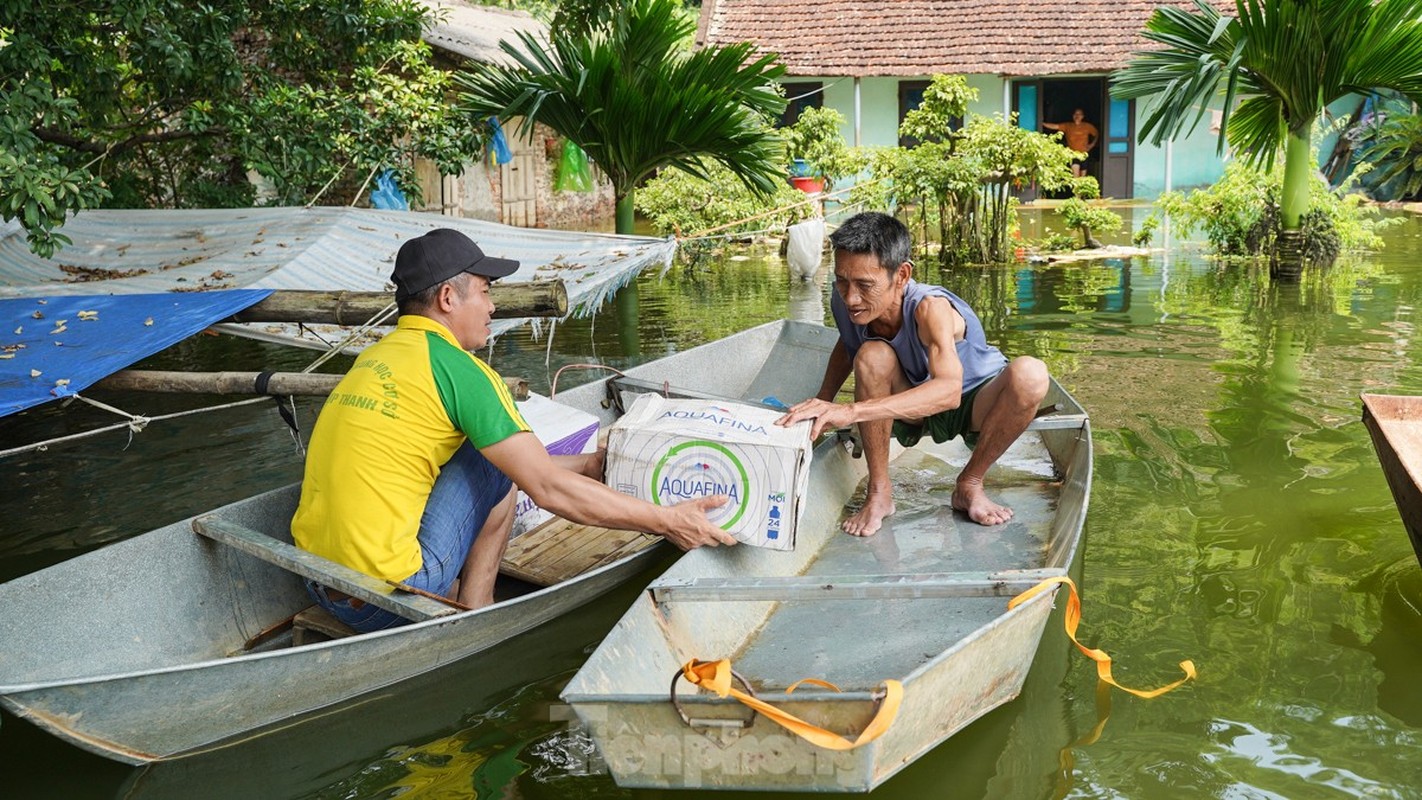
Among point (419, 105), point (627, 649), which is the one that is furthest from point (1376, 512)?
point (419, 105)

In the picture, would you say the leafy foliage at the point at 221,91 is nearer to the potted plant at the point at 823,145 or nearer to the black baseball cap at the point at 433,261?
the black baseball cap at the point at 433,261

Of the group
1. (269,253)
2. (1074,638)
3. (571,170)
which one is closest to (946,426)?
(1074,638)

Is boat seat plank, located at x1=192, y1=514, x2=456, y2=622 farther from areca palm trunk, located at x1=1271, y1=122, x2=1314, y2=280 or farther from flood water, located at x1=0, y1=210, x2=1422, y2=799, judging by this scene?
areca palm trunk, located at x1=1271, y1=122, x2=1314, y2=280

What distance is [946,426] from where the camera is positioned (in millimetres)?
4695

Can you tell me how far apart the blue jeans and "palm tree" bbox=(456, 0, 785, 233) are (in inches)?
204

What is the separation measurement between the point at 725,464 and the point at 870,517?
89 centimetres

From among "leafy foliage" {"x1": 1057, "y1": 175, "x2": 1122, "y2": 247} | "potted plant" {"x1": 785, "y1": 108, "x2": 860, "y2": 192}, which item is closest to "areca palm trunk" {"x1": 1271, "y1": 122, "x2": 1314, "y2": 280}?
"leafy foliage" {"x1": 1057, "y1": 175, "x2": 1122, "y2": 247}

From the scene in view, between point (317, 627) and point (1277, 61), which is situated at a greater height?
point (1277, 61)

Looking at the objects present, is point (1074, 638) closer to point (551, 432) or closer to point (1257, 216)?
point (551, 432)

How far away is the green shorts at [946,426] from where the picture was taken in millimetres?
4574

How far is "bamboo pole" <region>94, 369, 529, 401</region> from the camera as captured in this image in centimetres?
495

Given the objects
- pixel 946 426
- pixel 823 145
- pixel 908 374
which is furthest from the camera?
pixel 823 145

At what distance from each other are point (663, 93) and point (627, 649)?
6187 mm

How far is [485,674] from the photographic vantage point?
3.94 metres
